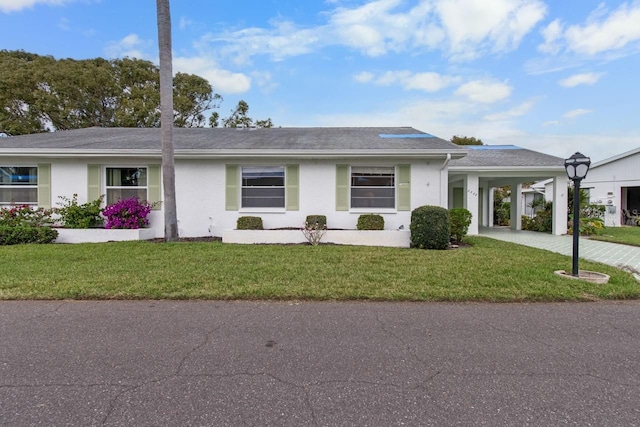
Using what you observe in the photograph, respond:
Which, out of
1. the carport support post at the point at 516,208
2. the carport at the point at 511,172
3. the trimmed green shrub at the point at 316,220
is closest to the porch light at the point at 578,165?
the trimmed green shrub at the point at 316,220

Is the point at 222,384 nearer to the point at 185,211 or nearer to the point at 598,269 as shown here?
the point at 598,269

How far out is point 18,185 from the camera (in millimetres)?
10859

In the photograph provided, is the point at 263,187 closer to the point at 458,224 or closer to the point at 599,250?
the point at 458,224

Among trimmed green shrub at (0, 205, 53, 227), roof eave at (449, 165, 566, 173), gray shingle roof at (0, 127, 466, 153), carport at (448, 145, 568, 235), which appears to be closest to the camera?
trimmed green shrub at (0, 205, 53, 227)

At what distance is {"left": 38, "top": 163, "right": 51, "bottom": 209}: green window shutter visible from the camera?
10.7m

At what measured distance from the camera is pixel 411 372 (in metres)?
2.83

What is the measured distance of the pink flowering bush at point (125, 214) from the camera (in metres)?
10.0

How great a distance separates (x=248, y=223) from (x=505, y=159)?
1052 centimetres

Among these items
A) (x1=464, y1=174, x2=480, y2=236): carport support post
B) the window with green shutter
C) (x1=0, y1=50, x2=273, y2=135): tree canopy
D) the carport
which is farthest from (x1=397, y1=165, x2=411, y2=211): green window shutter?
(x1=0, y1=50, x2=273, y2=135): tree canopy

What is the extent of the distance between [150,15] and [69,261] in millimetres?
7121

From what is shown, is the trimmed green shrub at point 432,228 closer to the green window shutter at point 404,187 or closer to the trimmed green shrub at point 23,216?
the green window shutter at point 404,187

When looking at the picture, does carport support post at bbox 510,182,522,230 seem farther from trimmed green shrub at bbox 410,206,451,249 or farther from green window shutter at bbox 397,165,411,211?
trimmed green shrub at bbox 410,206,451,249

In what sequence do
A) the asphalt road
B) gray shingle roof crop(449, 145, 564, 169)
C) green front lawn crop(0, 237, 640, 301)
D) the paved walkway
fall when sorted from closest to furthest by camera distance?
1. the asphalt road
2. green front lawn crop(0, 237, 640, 301)
3. the paved walkway
4. gray shingle roof crop(449, 145, 564, 169)

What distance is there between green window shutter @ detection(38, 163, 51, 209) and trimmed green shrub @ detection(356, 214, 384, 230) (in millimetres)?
9713
